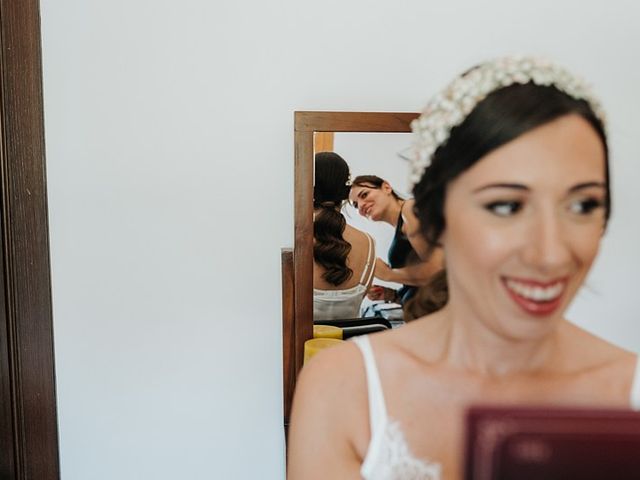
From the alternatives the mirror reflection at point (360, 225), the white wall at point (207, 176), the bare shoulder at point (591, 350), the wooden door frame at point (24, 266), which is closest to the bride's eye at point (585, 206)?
the bare shoulder at point (591, 350)

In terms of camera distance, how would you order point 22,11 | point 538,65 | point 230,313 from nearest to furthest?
point 538,65
point 22,11
point 230,313

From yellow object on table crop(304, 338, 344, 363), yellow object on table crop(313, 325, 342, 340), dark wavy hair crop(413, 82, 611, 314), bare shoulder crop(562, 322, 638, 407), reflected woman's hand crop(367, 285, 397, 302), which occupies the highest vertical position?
dark wavy hair crop(413, 82, 611, 314)

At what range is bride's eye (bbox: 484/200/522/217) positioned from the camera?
23.0 inches

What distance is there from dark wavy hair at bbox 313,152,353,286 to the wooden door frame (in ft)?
1.90

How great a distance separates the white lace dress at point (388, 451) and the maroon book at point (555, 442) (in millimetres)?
203

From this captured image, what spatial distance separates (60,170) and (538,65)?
1.06 m

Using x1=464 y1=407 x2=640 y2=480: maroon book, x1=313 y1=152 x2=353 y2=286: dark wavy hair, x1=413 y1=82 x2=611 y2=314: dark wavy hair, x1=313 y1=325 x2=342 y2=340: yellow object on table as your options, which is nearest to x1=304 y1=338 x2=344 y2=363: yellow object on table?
x1=313 y1=325 x2=342 y2=340: yellow object on table

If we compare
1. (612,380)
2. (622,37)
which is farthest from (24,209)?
(622,37)

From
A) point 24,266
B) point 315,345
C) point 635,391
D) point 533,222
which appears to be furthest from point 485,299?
point 24,266

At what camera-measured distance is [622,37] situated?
4.60ft

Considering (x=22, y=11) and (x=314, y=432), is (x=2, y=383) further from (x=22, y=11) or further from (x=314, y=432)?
(x=314, y=432)

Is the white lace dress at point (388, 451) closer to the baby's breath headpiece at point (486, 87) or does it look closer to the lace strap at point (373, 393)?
the lace strap at point (373, 393)

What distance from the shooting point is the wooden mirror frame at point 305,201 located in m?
1.28

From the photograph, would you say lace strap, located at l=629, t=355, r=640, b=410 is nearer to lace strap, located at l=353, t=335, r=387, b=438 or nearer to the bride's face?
the bride's face
